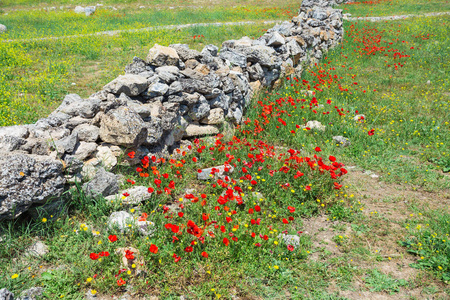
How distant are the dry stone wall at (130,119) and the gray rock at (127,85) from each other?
0.05ft

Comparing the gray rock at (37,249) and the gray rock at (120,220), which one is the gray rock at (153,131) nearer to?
the gray rock at (120,220)

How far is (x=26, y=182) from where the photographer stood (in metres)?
3.44

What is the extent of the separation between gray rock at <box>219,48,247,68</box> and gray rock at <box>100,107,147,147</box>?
13.0 feet

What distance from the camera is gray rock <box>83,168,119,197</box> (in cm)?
411

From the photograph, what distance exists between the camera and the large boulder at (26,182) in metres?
3.29

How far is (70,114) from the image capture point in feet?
16.2

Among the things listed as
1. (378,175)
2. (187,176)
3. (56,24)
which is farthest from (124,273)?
(56,24)

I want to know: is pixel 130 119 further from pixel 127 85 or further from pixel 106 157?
pixel 127 85

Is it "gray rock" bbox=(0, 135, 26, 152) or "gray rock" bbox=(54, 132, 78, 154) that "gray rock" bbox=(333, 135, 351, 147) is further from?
"gray rock" bbox=(0, 135, 26, 152)

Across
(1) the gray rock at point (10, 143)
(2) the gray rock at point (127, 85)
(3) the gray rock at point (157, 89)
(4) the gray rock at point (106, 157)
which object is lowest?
(4) the gray rock at point (106, 157)

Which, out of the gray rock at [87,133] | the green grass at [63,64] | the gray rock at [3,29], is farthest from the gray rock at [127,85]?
the gray rock at [3,29]

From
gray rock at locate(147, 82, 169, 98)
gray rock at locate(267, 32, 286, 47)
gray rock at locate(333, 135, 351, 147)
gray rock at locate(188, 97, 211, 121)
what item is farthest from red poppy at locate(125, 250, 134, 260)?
gray rock at locate(267, 32, 286, 47)

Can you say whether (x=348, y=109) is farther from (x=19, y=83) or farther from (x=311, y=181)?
(x=19, y=83)

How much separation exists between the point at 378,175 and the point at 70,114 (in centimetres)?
543
